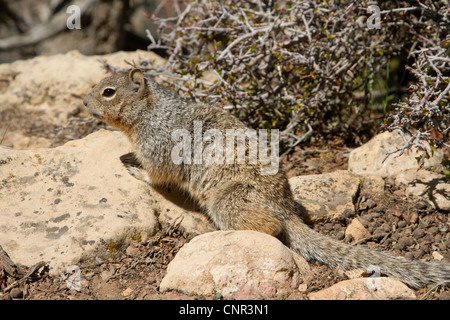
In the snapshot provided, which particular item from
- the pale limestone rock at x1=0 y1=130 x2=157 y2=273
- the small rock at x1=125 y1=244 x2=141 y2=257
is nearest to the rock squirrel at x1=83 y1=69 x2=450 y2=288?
the pale limestone rock at x1=0 y1=130 x2=157 y2=273

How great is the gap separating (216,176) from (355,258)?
175 cm

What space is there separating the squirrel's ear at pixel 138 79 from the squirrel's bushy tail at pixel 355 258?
2.43 m

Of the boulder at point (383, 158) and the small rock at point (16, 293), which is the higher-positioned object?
the boulder at point (383, 158)

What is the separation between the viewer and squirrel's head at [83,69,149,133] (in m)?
5.61

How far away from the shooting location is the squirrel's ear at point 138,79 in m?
5.61

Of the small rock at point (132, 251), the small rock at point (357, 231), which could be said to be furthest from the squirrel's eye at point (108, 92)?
the small rock at point (357, 231)

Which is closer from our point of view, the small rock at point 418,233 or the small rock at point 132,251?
the small rock at point 132,251

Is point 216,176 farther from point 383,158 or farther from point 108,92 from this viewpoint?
point 383,158

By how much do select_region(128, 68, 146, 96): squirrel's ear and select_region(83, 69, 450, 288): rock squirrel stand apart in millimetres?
12

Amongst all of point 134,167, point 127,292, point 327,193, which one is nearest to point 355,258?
point 327,193

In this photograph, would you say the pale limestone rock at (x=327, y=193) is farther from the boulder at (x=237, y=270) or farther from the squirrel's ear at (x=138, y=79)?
the squirrel's ear at (x=138, y=79)

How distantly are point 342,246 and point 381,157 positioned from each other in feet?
5.90

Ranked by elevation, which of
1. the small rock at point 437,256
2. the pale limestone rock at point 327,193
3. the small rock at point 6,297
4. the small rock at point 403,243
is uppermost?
the pale limestone rock at point 327,193

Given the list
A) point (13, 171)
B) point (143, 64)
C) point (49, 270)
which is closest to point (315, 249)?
point (49, 270)
